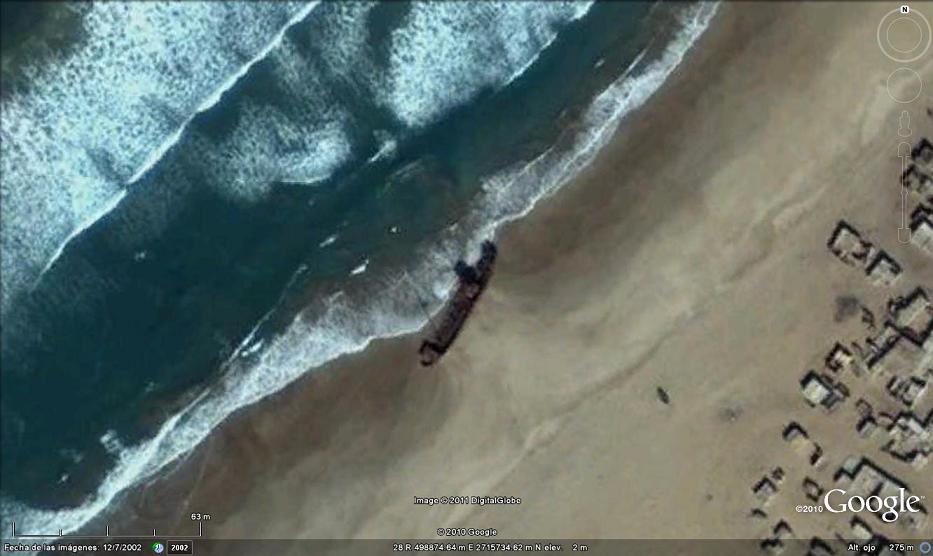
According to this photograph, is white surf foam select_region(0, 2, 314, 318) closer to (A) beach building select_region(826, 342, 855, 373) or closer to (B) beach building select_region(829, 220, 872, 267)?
(B) beach building select_region(829, 220, 872, 267)

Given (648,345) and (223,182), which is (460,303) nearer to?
(648,345)

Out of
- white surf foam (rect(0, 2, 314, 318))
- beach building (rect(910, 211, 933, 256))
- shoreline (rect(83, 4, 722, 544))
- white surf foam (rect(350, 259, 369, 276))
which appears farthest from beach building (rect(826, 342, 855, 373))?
white surf foam (rect(0, 2, 314, 318))

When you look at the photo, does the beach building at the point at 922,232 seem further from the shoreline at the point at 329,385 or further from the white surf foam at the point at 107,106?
the white surf foam at the point at 107,106

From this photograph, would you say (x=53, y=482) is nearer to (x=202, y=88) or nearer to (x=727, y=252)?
(x=202, y=88)

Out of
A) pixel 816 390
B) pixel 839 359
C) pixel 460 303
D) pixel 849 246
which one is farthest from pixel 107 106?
pixel 839 359

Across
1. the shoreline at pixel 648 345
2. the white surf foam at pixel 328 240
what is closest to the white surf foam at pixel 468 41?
the shoreline at pixel 648 345
